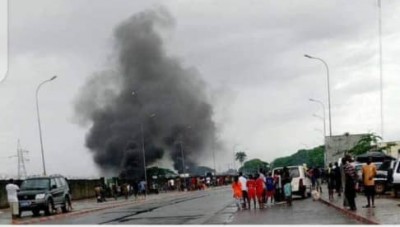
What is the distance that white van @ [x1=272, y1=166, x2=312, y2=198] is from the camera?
30450 mm

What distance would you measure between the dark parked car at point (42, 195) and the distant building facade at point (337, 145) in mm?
16105

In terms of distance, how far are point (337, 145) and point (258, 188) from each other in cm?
1640

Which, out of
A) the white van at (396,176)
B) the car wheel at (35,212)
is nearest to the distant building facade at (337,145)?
the white van at (396,176)

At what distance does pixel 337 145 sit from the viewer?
4175 cm

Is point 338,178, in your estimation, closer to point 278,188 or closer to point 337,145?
point 278,188

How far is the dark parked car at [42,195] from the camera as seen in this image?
2528 centimetres

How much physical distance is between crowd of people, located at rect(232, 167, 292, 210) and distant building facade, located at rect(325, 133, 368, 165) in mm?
10602

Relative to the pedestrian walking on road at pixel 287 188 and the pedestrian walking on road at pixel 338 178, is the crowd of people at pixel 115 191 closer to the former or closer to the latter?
the pedestrian walking on road at pixel 338 178

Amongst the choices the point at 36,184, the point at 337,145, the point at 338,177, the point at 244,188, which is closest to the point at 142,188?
the point at 337,145

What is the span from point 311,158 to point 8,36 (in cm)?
7151

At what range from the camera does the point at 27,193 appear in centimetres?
2570

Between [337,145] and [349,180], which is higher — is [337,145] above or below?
above

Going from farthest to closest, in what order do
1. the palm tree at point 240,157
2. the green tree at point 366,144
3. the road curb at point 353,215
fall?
the palm tree at point 240,157
the green tree at point 366,144
the road curb at point 353,215

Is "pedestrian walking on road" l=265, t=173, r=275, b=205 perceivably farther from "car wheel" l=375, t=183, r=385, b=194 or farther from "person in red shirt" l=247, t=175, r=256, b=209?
"car wheel" l=375, t=183, r=385, b=194
